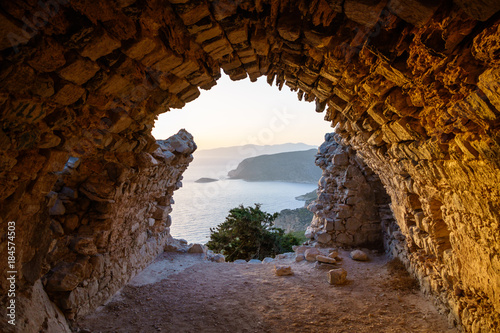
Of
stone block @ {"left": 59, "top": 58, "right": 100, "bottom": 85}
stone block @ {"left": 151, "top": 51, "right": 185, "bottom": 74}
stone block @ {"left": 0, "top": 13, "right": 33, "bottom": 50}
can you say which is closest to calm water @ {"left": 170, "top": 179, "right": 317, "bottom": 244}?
stone block @ {"left": 151, "top": 51, "right": 185, "bottom": 74}

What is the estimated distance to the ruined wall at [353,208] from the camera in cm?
779

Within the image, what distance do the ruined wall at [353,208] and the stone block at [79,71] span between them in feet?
22.2

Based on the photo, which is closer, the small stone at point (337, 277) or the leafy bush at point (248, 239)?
the small stone at point (337, 277)

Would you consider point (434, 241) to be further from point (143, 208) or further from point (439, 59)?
point (143, 208)

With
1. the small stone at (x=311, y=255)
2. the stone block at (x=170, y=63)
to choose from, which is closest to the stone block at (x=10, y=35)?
the stone block at (x=170, y=63)

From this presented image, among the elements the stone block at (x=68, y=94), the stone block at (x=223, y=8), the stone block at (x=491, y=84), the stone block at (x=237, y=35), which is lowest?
the stone block at (x=491, y=84)

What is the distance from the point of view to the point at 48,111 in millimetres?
2221

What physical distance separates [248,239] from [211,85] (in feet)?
28.0

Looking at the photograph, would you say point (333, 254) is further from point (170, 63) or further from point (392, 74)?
point (170, 63)

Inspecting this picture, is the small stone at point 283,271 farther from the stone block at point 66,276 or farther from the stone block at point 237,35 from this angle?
the stone block at point 237,35

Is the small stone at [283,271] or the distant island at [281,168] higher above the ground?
the distant island at [281,168]

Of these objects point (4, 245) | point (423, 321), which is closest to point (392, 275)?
point (423, 321)

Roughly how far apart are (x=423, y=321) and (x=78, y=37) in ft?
18.8

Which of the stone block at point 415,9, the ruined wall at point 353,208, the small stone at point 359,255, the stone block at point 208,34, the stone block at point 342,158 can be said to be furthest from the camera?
the stone block at point 342,158
